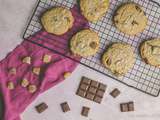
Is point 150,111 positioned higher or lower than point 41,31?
lower

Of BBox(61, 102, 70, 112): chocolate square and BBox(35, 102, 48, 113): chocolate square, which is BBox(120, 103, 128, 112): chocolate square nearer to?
BBox(61, 102, 70, 112): chocolate square

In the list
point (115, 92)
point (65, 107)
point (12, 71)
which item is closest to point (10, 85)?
point (12, 71)

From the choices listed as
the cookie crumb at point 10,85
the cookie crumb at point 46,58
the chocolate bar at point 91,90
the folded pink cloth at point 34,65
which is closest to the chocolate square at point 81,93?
the chocolate bar at point 91,90

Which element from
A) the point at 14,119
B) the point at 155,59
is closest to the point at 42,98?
the point at 14,119

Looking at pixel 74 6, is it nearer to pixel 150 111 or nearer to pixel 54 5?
pixel 54 5

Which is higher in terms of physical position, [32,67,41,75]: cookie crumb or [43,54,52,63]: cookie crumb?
[43,54,52,63]: cookie crumb

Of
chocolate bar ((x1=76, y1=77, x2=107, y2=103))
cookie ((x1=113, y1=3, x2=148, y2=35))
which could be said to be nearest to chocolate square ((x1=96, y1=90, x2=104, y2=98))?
chocolate bar ((x1=76, y1=77, x2=107, y2=103))

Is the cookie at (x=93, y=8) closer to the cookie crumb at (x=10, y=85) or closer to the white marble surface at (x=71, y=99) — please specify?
the white marble surface at (x=71, y=99)
